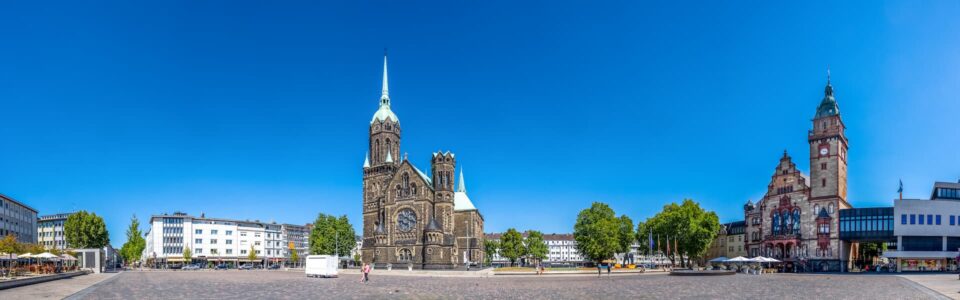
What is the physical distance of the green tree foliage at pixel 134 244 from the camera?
122 meters

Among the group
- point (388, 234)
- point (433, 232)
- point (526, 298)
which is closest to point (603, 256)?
point (433, 232)

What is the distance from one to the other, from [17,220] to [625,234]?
326 feet

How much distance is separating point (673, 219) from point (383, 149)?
50261 millimetres

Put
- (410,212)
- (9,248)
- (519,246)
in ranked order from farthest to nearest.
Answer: (519,246) → (410,212) → (9,248)

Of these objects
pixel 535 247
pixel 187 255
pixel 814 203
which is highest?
pixel 814 203

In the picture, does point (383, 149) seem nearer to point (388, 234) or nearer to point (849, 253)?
point (388, 234)

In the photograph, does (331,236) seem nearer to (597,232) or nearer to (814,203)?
(597,232)

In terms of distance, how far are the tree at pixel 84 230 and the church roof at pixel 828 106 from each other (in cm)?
11933

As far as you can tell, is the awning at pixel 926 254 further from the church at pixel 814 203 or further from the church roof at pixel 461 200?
the church roof at pixel 461 200

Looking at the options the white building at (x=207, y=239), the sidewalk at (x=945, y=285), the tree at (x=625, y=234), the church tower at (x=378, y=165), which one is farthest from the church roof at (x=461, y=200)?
the sidewalk at (x=945, y=285)

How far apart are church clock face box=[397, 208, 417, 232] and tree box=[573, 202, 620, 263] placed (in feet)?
86.4

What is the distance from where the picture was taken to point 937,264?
84062 mm

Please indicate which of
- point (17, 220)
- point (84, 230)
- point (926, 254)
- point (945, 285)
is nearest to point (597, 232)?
point (926, 254)

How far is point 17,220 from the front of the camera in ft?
329
